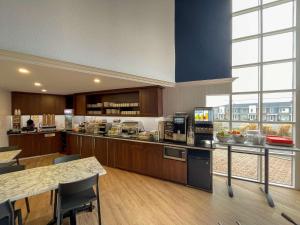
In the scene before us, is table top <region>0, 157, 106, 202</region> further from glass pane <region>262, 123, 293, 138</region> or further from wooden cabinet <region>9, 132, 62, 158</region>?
wooden cabinet <region>9, 132, 62, 158</region>

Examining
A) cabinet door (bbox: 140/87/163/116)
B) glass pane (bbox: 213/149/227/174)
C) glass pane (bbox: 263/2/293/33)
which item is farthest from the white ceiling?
glass pane (bbox: 263/2/293/33)

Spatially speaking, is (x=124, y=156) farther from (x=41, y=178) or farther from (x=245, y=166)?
(x=245, y=166)

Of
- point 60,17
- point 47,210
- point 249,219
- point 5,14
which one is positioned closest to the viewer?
point 5,14

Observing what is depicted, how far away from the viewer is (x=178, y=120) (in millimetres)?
3744

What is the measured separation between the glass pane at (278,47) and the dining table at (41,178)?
433 centimetres

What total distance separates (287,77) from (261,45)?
3.09 feet

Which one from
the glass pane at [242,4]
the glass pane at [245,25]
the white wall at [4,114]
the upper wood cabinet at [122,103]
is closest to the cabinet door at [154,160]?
the upper wood cabinet at [122,103]

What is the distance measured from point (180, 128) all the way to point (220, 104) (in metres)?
1.29

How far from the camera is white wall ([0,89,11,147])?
199 inches

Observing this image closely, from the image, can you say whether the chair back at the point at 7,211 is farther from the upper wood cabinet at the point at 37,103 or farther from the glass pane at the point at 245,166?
the upper wood cabinet at the point at 37,103

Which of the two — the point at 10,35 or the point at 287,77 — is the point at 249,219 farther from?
the point at 10,35

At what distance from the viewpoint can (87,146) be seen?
16.9 feet

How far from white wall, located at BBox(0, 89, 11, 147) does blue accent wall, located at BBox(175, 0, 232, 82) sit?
18.5ft

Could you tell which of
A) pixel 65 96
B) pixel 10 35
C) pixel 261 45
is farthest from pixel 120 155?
pixel 261 45
